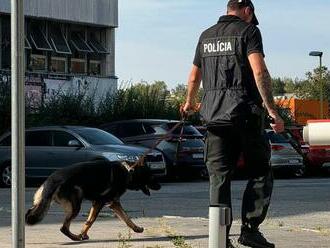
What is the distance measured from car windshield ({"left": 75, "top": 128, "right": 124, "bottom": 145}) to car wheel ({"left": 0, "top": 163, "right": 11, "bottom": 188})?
203cm

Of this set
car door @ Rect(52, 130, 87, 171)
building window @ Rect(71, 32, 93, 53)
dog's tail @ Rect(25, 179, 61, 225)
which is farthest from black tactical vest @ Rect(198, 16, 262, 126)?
building window @ Rect(71, 32, 93, 53)

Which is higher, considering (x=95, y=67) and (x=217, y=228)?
(x=95, y=67)

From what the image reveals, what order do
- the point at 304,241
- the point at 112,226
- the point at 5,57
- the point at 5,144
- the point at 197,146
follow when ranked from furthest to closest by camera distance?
the point at 5,57, the point at 197,146, the point at 5,144, the point at 112,226, the point at 304,241

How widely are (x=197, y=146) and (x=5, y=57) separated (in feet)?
58.5

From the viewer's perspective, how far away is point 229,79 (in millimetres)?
6926

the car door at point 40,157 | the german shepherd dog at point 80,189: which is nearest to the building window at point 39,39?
the car door at point 40,157

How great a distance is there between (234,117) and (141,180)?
121 inches

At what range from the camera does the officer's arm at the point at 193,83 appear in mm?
7301

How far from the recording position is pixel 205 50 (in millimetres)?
7102

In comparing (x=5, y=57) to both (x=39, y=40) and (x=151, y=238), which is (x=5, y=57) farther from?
(x=151, y=238)

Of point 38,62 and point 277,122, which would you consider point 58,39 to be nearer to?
point 38,62

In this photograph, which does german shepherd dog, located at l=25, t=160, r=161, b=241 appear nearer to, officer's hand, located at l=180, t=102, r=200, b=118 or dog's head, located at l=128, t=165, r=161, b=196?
dog's head, located at l=128, t=165, r=161, b=196

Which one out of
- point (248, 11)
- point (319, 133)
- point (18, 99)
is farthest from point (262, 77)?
point (18, 99)

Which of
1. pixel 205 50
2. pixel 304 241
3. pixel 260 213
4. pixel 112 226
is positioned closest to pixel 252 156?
pixel 260 213
